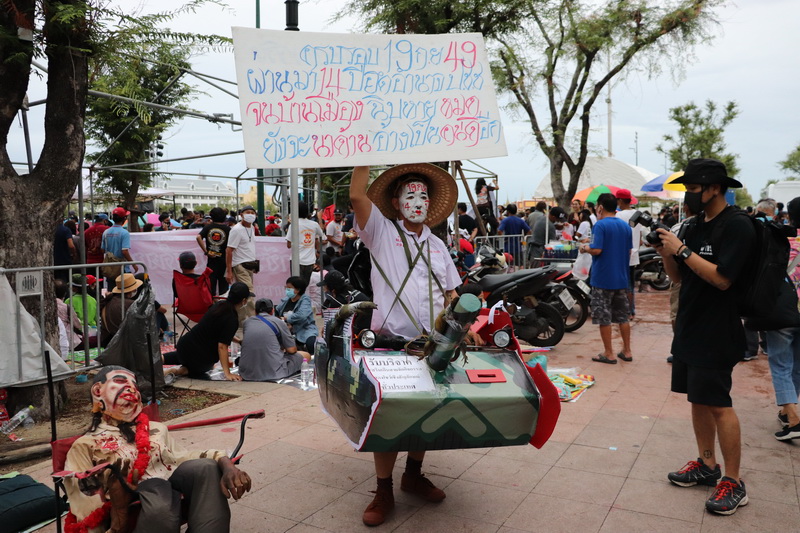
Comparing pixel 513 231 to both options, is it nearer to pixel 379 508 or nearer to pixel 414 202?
pixel 414 202

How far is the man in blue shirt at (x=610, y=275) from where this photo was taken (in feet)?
23.8

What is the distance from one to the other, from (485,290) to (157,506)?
5.60 m

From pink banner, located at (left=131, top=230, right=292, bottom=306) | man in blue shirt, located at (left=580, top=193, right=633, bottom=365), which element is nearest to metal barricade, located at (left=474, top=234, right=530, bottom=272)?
pink banner, located at (left=131, top=230, right=292, bottom=306)

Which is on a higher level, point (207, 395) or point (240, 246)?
point (240, 246)

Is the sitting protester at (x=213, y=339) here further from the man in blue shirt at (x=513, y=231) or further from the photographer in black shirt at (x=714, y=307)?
the man in blue shirt at (x=513, y=231)

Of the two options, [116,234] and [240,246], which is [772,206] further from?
[116,234]

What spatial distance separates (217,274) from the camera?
9953 millimetres

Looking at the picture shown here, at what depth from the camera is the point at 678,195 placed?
2098cm

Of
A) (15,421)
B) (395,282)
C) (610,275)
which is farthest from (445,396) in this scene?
(610,275)

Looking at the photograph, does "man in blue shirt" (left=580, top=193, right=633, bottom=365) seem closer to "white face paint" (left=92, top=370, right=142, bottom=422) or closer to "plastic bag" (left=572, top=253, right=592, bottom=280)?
"plastic bag" (left=572, top=253, right=592, bottom=280)

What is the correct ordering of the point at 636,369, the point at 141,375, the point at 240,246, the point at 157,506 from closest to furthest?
the point at 157,506 → the point at 141,375 → the point at 636,369 → the point at 240,246

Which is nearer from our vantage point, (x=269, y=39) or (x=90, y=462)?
(x=90, y=462)

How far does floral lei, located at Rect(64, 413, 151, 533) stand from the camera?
2.74 metres

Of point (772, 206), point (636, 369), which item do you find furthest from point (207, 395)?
point (772, 206)
